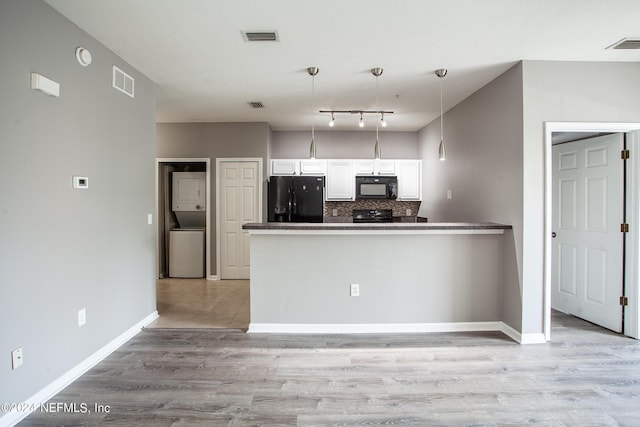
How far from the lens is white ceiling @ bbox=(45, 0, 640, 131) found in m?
2.18

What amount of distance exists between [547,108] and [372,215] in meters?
3.28

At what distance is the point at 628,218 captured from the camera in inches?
123

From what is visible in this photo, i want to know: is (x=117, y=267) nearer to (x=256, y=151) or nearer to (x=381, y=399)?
(x=381, y=399)

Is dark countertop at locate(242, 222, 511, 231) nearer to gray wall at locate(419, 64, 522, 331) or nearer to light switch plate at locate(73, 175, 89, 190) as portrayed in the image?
gray wall at locate(419, 64, 522, 331)

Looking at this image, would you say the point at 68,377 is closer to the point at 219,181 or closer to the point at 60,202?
the point at 60,202

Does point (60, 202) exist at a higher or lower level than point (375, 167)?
lower

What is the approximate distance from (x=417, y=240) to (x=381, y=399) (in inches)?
61.8

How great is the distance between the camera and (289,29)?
2.44 metres

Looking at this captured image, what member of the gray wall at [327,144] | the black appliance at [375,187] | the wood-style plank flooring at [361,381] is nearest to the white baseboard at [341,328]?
the wood-style plank flooring at [361,381]

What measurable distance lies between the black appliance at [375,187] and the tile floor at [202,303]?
2449mm

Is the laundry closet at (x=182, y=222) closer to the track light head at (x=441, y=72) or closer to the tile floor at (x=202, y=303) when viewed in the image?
the tile floor at (x=202, y=303)

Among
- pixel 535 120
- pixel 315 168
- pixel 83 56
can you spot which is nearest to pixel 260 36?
pixel 83 56

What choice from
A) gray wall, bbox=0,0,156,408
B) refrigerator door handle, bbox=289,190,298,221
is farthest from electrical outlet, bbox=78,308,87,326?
refrigerator door handle, bbox=289,190,298,221

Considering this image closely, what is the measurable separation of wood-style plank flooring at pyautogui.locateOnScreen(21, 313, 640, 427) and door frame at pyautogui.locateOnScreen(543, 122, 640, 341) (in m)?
0.24
